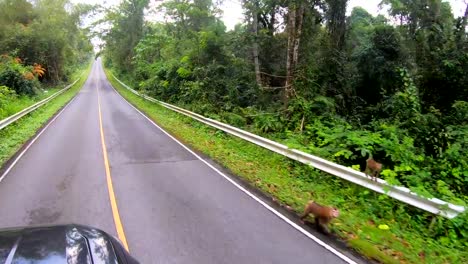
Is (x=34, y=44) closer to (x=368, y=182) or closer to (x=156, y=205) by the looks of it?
(x=156, y=205)

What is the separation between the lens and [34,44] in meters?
40.9

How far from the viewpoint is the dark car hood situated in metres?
2.74

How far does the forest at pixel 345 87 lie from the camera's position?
980cm

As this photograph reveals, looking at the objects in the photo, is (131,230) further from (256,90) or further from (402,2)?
(402,2)

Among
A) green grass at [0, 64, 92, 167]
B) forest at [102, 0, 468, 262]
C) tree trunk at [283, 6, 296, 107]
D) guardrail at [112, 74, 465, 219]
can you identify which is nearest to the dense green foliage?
green grass at [0, 64, 92, 167]

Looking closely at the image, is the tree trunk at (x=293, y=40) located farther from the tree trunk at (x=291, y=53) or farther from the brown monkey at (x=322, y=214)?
the brown monkey at (x=322, y=214)

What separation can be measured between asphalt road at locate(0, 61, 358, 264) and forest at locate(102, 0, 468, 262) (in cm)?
300

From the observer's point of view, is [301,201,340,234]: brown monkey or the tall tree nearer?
[301,201,340,234]: brown monkey

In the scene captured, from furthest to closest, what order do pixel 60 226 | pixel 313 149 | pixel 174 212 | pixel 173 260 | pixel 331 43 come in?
pixel 331 43 < pixel 313 149 < pixel 174 212 < pixel 173 260 < pixel 60 226

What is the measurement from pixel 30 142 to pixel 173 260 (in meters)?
11.7

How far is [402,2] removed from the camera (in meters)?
28.1

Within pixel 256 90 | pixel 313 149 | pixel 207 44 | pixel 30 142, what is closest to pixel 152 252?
pixel 313 149

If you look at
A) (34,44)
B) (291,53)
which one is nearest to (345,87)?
(291,53)

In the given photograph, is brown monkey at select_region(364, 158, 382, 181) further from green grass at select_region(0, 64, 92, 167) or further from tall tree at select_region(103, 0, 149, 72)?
tall tree at select_region(103, 0, 149, 72)
